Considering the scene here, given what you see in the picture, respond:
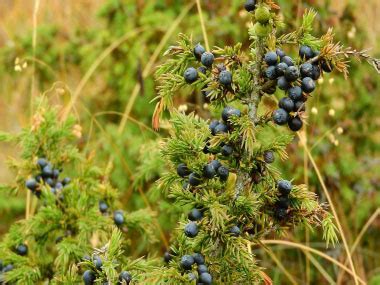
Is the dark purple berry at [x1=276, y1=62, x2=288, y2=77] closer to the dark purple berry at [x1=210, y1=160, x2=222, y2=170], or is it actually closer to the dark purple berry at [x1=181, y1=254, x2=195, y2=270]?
the dark purple berry at [x1=210, y1=160, x2=222, y2=170]

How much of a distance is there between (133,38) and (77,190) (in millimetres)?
1591

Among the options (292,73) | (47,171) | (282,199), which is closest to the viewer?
(292,73)

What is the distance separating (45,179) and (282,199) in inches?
31.5

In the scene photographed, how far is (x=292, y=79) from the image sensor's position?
1410 millimetres

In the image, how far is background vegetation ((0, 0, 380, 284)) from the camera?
9.75ft

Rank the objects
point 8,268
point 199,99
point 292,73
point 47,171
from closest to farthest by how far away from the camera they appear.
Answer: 1. point 292,73
2. point 8,268
3. point 47,171
4. point 199,99

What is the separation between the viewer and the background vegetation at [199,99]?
9.75 feet

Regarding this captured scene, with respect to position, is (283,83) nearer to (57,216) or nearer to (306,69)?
(306,69)

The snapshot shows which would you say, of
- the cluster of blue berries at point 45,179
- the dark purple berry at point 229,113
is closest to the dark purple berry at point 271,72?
the dark purple berry at point 229,113

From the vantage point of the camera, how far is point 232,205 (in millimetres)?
1464

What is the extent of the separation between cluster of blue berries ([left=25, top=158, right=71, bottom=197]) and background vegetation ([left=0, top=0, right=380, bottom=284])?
0.73m

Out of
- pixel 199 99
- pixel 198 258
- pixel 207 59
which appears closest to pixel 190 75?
pixel 207 59

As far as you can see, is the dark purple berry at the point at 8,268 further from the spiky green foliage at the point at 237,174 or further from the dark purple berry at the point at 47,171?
the spiky green foliage at the point at 237,174

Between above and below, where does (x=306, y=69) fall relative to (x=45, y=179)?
above
